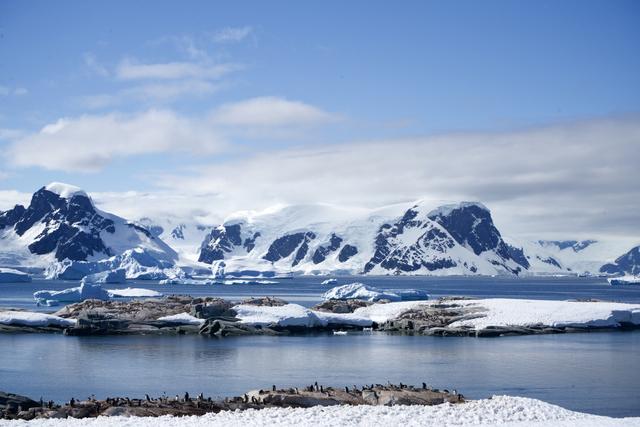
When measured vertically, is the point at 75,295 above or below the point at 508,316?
above

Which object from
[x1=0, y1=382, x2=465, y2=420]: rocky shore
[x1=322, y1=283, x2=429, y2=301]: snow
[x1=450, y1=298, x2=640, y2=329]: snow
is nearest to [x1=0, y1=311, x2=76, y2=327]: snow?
[x1=450, y1=298, x2=640, y2=329]: snow

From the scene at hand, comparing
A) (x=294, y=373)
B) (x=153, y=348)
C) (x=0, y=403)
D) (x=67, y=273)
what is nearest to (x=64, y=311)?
(x=153, y=348)

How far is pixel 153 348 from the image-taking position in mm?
58688

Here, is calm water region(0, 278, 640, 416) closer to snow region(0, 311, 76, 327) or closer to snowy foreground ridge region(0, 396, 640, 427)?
snow region(0, 311, 76, 327)

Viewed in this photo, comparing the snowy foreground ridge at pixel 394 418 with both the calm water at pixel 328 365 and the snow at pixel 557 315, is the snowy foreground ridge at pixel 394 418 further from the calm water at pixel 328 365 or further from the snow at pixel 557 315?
the snow at pixel 557 315

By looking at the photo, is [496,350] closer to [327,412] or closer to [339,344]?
[339,344]

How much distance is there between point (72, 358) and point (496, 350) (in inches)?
1093

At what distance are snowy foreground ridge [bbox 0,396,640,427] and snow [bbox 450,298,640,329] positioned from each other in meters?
41.9

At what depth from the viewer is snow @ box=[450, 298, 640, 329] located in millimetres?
73438

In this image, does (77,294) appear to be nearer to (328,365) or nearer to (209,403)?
(328,365)

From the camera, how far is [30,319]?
71.4 metres

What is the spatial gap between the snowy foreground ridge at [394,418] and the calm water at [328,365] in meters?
4.93

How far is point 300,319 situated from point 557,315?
74.3 feet

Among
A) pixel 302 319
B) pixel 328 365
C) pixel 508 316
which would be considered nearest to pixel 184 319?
pixel 302 319
